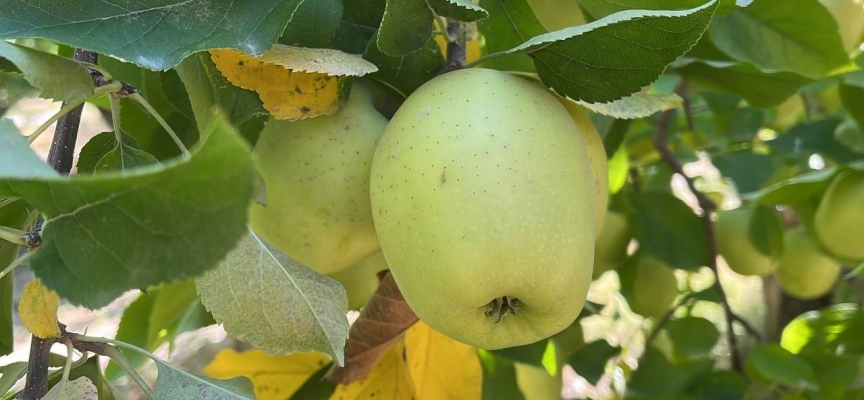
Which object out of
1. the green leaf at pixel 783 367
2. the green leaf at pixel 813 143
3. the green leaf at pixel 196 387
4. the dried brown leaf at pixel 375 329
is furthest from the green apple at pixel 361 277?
the green leaf at pixel 813 143

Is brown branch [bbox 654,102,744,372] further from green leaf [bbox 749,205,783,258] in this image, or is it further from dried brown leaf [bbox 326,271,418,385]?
dried brown leaf [bbox 326,271,418,385]

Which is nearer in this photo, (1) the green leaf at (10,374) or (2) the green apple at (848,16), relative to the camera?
(1) the green leaf at (10,374)

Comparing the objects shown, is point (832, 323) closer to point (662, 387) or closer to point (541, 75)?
point (662, 387)

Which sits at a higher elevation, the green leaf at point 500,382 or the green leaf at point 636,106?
the green leaf at point 636,106

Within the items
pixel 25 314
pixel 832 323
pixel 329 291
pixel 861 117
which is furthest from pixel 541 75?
pixel 832 323

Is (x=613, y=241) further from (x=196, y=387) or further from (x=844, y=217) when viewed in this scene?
(x=196, y=387)

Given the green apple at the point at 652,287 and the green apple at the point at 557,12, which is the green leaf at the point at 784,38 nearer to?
the green apple at the point at 557,12

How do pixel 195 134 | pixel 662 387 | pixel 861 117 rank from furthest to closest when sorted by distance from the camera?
pixel 662 387 → pixel 861 117 → pixel 195 134
